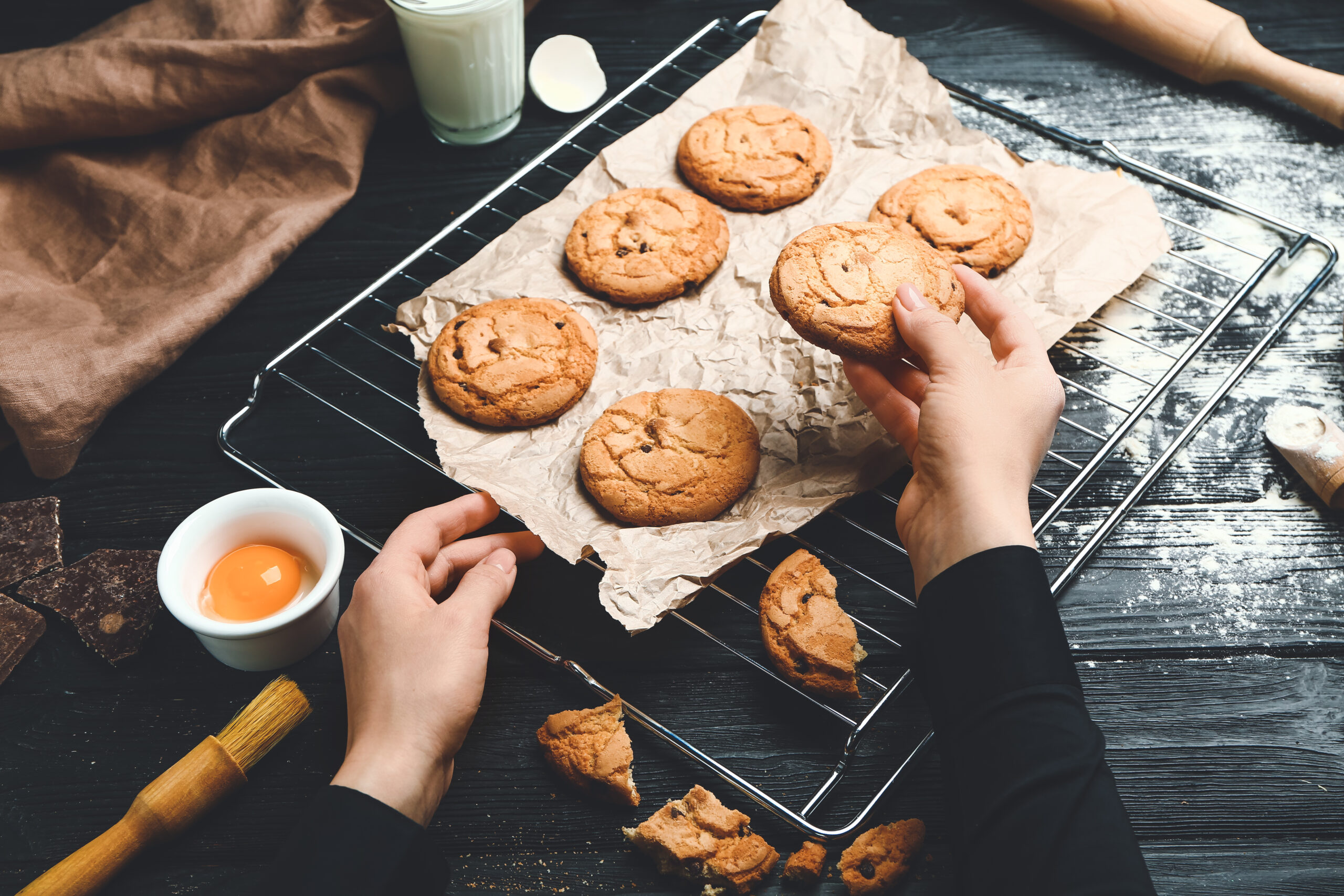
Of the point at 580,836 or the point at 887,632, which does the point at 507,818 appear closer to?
the point at 580,836

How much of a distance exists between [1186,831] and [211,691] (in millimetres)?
1882

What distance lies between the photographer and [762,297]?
7.33ft

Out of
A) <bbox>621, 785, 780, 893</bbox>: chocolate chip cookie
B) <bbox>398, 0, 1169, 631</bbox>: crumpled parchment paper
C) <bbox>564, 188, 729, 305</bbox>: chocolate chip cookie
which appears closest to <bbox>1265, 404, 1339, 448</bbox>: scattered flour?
<bbox>398, 0, 1169, 631</bbox>: crumpled parchment paper

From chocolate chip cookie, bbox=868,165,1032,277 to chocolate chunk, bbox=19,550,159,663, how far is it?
6.07 feet

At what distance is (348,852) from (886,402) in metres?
1.26

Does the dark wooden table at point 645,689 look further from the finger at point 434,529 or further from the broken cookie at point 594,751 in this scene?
the finger at point 434,529

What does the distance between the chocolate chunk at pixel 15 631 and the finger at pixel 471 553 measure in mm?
839

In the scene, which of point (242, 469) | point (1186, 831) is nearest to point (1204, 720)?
point (1186, 831)

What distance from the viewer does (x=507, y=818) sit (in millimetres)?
1731

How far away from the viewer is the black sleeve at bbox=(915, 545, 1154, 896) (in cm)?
129

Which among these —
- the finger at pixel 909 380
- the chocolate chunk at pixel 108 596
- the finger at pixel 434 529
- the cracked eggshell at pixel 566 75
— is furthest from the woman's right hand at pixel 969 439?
the chocolate chunk at pixel 108 596

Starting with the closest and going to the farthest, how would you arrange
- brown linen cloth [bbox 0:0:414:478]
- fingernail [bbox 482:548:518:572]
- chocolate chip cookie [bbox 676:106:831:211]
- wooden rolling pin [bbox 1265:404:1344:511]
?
fingernail [bbox 482:548:518:572]
wooden rolling pin [bbox 1265:404:1344:511]
brown linen cloth [bbox 0:0:414:478]
chocolate chip cookie [bbox 676:106:831:211]

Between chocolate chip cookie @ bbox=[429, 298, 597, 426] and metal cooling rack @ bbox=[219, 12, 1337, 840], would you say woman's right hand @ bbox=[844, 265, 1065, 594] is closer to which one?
metal cooling rack @ bbox=[219, 12, 1337, 840]

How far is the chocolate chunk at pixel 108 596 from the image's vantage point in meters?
1.86
